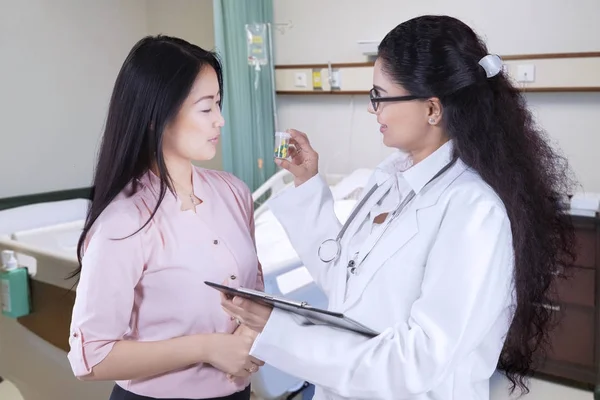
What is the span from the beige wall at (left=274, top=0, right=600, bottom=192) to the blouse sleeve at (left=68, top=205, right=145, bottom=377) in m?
2.47

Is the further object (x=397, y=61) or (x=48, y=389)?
(x=48, y=389)

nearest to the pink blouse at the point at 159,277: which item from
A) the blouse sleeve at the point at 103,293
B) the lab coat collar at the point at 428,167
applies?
the blouse sleeve at the point at 103,293

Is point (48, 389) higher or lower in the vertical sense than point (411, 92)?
lower

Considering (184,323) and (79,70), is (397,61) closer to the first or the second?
(184,323)

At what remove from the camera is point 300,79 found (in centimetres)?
420

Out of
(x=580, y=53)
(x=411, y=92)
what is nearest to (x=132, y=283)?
(x=411, y=92)

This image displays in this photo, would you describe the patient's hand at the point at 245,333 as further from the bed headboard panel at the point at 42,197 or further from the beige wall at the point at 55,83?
the beige wall at the point at 55,83

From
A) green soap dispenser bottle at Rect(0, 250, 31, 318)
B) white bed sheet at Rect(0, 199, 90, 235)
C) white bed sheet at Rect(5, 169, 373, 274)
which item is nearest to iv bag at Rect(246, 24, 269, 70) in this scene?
white bed sheet at Rect(5, 169, 373, 274)

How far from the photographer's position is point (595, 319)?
2.97 m

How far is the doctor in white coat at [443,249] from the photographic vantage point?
108 centimetres

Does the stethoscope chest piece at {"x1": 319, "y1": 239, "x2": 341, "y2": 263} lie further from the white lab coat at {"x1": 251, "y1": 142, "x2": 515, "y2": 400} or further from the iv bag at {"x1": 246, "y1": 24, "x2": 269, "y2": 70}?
the iv bag at {"x1": 246, "y1": 24, "x2": 269, "y2": 70}

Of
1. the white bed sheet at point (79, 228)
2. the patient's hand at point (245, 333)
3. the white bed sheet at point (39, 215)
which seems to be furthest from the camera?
the white bed sheet at point (39, 215)

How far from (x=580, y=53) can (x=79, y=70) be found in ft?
10.2

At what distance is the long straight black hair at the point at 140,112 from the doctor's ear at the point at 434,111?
0.49 m
